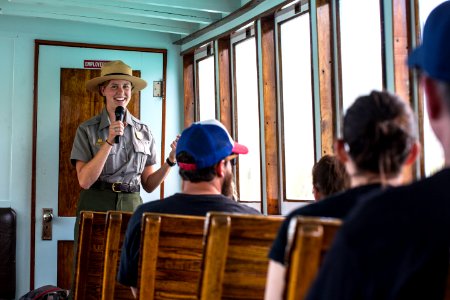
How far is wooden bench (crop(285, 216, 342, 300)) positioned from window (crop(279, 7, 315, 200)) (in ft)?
10.6

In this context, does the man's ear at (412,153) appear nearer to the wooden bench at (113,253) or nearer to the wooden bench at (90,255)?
the wooden bench at (113,253)

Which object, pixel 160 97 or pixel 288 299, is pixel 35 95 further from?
pixel 288 299

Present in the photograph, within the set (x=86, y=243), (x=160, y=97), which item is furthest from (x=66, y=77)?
(x=86, y=243)

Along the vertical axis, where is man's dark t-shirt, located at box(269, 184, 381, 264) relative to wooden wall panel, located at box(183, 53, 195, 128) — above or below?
below

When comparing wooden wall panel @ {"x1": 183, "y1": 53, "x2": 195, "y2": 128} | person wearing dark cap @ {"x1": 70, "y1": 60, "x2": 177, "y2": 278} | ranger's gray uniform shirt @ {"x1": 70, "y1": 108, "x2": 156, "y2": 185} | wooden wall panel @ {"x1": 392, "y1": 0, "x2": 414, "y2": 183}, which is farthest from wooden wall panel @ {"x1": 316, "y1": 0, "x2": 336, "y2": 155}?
wooden wall panel @ {"x1": 183, "y1": 53, "x2": 195, "y2": 128}

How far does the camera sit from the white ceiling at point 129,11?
16.6ft

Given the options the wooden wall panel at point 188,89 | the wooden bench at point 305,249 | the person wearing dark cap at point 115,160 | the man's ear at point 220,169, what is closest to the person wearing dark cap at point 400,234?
the wooden bench at point 305,249

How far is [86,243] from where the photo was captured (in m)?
2.53

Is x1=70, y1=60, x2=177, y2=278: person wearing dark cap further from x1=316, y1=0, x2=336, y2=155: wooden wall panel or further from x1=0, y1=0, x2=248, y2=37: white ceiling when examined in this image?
x1=0, y1=0, x2=248, y2=37: white ceiling

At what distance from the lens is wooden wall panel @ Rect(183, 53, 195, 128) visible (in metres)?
5.91

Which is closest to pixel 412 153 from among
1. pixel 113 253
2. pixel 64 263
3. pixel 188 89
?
pixel 113 253

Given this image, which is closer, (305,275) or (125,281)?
(305,275)

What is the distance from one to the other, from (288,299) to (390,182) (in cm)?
30

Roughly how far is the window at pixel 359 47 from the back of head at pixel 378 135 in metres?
2.46
